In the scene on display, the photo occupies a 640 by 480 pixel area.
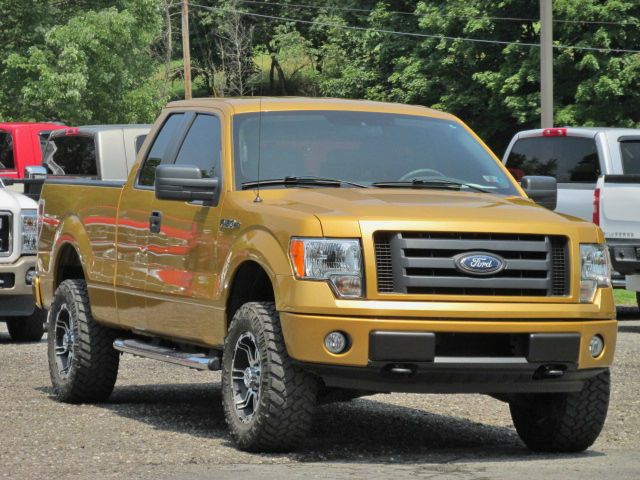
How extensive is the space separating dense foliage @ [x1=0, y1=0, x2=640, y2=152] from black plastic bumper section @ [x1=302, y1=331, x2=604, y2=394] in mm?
35493

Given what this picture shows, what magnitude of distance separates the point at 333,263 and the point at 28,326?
862 cm

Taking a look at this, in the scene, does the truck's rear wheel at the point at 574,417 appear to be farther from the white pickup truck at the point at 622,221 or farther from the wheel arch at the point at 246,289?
the white pickup truck at the point at 622,221

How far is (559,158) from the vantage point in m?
18.9

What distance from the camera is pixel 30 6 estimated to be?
45.0 meters

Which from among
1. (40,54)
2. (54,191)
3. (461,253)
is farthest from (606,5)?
(461,253)

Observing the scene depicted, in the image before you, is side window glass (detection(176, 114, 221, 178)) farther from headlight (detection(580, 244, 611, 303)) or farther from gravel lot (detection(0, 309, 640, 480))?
headlight (detection(580, 244, 611, 303))

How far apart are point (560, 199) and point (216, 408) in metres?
9.23

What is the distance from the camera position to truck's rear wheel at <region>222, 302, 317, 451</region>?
7.79 metres

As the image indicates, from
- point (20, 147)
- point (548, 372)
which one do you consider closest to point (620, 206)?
point (548, 372)

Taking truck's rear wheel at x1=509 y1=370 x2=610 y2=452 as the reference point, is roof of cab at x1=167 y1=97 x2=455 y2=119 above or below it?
above

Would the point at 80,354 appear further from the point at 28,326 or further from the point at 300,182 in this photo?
the point at 28,326

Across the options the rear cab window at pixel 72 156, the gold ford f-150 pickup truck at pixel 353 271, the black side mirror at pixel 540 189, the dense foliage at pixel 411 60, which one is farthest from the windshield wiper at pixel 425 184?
the dense foliage at pixel 411 60

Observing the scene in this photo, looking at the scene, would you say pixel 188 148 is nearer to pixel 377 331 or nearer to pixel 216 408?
pixel 216 408

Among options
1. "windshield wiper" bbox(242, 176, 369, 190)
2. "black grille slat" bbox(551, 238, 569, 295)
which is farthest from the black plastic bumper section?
"windshield wiper" bbox(242, 176, 369, 190)
